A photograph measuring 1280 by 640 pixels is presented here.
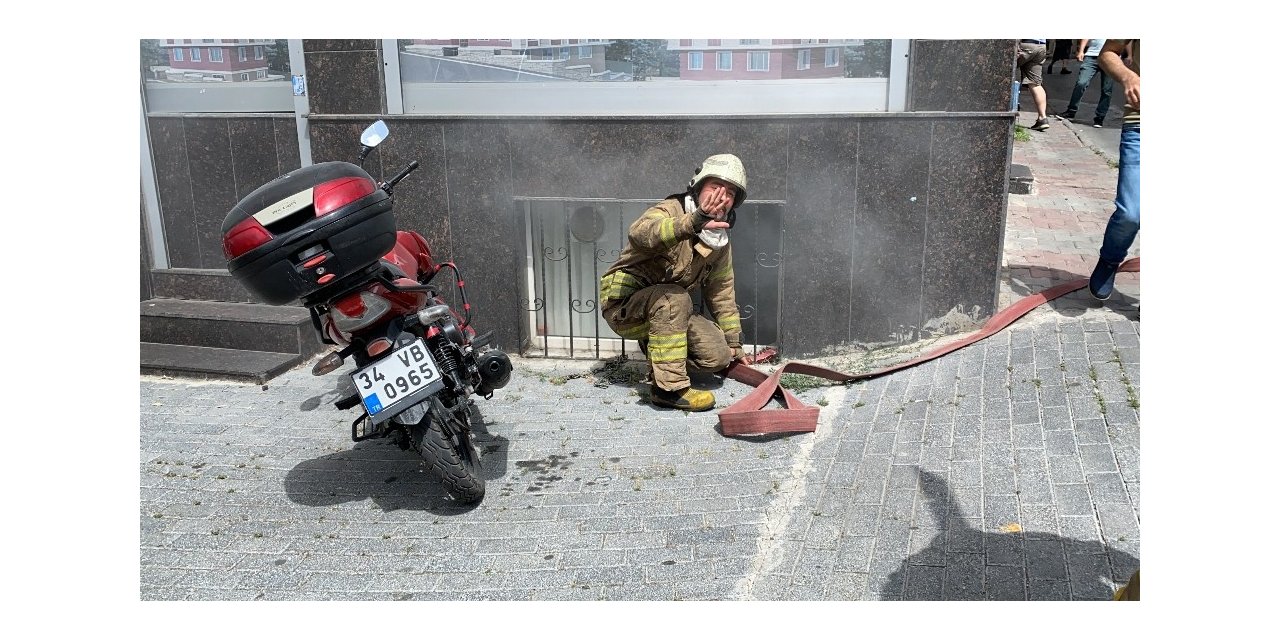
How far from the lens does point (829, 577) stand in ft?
10.8

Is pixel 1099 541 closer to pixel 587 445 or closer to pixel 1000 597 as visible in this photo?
pixel 1000 597

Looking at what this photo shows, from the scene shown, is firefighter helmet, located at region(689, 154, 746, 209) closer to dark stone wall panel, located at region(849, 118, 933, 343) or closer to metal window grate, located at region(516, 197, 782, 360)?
metal window grate, located at region(516, 197, 782, 360)

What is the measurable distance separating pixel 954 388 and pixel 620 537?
6.88 ft

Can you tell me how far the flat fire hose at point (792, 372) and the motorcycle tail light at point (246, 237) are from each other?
2.37 metres

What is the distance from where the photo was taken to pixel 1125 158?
5086mm

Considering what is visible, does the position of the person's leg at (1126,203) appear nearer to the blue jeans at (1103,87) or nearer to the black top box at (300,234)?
the black top box at (300,234)

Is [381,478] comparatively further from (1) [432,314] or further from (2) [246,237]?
(2) [246,237]

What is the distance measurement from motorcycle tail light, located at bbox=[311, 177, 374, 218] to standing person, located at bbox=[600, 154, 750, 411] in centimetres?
163

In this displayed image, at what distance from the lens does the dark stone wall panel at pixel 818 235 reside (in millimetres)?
5629

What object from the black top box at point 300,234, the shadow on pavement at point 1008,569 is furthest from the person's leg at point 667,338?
the shadow on pavement at point 1008,569

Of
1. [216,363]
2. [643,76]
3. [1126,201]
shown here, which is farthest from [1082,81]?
[216,363]

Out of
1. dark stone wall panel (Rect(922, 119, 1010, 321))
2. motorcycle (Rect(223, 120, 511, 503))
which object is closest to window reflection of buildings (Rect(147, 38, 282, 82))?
motorcycle (Rect(223, 120, 511, 503))

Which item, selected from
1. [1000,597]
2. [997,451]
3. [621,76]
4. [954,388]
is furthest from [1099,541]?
[621,76]

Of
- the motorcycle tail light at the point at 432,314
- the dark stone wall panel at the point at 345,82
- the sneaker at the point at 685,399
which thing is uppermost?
the dark stone wall panel at the point at 345,82
